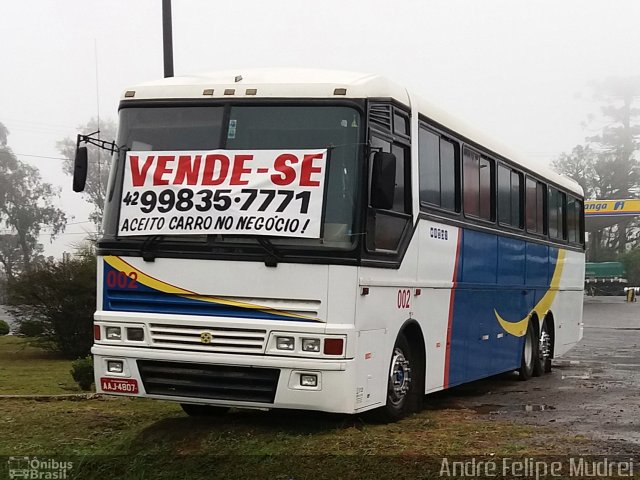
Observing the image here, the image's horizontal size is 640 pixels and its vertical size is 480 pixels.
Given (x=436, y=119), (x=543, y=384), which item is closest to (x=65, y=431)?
(x=436, y=119)

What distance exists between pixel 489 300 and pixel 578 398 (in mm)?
1677

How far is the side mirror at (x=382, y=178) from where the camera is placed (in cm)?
843

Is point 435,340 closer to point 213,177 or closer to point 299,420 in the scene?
point 299,420

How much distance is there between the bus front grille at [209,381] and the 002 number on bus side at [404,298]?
5.90 feet

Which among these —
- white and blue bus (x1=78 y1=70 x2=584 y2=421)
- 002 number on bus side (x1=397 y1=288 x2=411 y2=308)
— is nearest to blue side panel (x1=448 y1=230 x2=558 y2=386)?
002 number on bus side (x1=397 y1=288 x2=411 y2=308)

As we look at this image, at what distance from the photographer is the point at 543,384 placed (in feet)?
49.0

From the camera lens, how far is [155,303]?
866 centimetres

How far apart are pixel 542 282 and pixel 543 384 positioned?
6.38 ft

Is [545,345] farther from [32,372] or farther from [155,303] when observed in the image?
[155,303]

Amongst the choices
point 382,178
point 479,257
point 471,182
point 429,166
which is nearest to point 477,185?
point 471,182

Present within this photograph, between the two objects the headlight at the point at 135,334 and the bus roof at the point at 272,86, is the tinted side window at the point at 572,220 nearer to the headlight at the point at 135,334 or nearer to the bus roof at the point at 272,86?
the bus roof at the point at 272,86

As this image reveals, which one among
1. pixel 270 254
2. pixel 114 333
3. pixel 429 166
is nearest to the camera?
pixel 270 254

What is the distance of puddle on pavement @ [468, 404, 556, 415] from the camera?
37.2 ft

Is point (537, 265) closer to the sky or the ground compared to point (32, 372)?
→ closer to the sky
